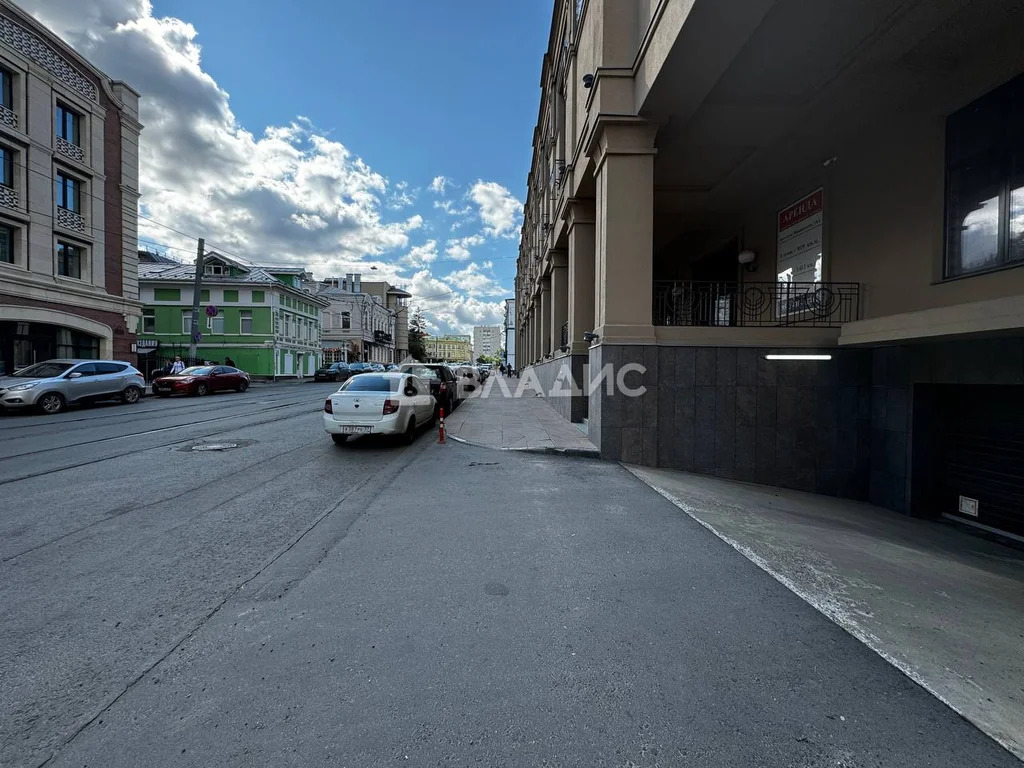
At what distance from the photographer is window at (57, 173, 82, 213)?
801 inches

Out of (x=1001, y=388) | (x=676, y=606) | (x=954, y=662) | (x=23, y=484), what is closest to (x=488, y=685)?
(x=676, y=606)

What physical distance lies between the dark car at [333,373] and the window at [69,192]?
18.2m

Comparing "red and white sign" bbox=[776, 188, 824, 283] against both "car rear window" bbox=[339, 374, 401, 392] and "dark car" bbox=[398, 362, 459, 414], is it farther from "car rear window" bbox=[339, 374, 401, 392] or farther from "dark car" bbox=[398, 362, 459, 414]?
"dark car" bbox=[398, 362, 459, 414]

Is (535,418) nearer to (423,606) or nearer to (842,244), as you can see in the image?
(842,244)

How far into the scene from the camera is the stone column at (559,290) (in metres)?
16.3

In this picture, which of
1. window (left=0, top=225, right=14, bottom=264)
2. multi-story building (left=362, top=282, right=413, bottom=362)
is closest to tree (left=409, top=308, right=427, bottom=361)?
multi-story building (left=362, top=282, right=413, bottom=362)

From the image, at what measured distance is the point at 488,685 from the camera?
2428mm

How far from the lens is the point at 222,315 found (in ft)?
120

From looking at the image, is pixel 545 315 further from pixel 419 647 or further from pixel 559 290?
pixel 419 647

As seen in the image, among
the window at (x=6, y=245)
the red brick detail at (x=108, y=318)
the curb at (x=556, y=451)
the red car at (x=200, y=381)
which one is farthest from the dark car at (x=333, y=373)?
the curb at (x=556, y=451)

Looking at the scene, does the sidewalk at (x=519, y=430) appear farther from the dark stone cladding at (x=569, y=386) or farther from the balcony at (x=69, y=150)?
the balcony at (x=69, y=150)

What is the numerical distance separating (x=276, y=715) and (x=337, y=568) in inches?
64.2

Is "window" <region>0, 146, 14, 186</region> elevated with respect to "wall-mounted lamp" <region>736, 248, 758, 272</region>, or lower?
elevated

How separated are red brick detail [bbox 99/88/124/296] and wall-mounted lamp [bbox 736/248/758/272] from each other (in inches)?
1123
